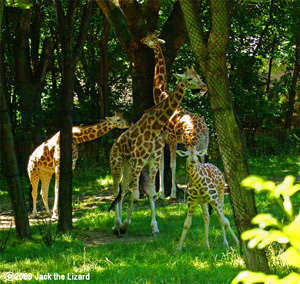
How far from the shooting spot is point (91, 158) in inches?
640

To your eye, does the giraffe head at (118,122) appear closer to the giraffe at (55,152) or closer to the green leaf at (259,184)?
the giraffe at (55,152)

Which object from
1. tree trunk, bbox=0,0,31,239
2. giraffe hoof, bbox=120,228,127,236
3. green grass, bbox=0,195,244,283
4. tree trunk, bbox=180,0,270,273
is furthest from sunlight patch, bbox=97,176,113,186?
tree trunk, bbox=180,0,270,273

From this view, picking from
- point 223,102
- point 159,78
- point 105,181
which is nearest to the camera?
point 223,102

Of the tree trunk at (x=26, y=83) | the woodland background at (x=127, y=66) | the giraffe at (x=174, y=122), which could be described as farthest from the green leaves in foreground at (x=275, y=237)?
the tree trunk at (x=26, y=83)

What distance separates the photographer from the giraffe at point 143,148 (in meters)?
7.52

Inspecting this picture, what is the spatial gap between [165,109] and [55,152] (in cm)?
300

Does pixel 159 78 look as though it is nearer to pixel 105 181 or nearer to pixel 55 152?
pixel 55 152

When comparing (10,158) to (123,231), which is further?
(123,231)

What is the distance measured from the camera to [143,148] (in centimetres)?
774

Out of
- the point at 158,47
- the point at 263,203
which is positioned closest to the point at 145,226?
the point at 263,203

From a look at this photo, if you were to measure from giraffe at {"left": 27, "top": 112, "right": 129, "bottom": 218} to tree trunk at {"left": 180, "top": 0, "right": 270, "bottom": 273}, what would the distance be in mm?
4814

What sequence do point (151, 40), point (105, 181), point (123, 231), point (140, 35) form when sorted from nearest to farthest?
point (123, 231)
point (151, 40)
point (140, 35)
point (105, 181)

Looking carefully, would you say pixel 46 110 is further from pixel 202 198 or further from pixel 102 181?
pixel 202 198

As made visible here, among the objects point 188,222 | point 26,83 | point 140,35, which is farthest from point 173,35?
point 188,222
